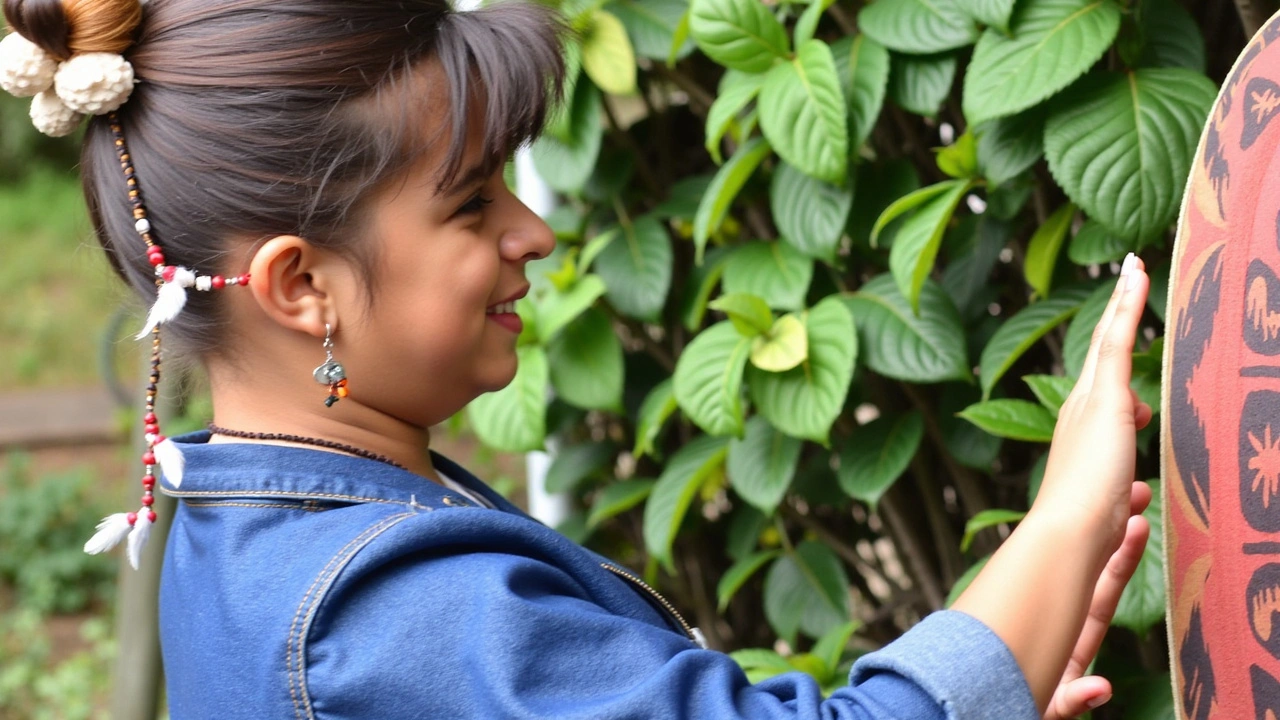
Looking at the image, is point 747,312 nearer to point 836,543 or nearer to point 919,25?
point 919,25

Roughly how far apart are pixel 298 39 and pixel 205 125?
10cm

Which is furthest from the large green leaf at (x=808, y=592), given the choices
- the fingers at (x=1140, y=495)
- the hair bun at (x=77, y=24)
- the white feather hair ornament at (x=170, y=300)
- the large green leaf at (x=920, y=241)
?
the hair bun at (x=77, y=24)

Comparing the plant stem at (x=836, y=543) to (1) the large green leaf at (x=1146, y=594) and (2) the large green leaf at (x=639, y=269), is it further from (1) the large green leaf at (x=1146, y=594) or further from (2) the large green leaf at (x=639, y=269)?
(1) the large green leaf at (x=1146, y=594)

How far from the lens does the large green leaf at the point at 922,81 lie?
1.42m

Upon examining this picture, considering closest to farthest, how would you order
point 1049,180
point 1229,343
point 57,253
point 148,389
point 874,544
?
point 1229,343
point 148,389
point 1049,180
point 874,544
point 57,253

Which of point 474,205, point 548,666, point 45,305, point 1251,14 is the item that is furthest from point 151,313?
point 45,305

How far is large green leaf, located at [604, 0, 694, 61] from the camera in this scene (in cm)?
171

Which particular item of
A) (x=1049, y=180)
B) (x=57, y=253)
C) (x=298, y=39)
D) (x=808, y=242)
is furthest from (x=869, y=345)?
(x=57, y=253)

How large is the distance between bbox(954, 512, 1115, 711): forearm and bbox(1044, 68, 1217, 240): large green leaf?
1.35 ft

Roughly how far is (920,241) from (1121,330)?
1.44ft

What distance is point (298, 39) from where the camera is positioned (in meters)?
1.06

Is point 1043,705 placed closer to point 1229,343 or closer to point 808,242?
point 1229,343

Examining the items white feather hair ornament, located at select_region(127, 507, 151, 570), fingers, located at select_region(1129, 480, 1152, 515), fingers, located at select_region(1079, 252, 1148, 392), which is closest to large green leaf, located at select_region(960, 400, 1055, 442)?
fingers, located at select_region(1129, 480, 1152, 515)

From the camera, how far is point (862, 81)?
4.75 ft
